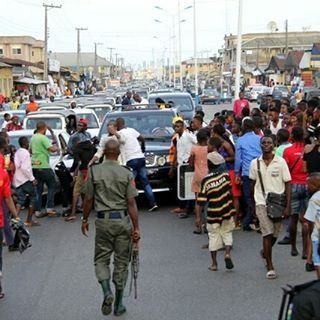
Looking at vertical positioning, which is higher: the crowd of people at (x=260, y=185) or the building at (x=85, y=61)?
the building at (x=85, y=61)

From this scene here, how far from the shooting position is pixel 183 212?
42.3ft

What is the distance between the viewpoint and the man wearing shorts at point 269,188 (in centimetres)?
847

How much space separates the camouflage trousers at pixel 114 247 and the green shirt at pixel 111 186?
16 centimetres

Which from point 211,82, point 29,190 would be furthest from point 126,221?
point 211,82

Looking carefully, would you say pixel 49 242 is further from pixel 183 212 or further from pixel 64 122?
pixel 64 122

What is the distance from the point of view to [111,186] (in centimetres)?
707

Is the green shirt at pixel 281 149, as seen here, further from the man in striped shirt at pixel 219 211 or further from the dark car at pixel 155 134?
the dark car at pixel 155 134

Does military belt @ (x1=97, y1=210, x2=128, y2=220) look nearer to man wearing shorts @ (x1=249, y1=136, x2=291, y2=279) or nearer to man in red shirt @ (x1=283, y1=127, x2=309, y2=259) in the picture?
man wearing shorts @ (x1=249, y1=136, x2=291, y2=279)

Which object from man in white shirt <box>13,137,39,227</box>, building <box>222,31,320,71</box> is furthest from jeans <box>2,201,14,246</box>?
building <box>222,31,320,71</box>

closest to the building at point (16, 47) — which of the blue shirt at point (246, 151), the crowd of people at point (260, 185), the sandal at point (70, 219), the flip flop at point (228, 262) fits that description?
the sandal at point (70, 219)

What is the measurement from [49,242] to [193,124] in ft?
10.9

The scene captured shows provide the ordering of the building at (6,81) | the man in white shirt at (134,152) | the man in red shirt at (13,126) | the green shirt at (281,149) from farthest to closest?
the building at (6,81), the man in red shirt at (13,126), the man in white shirt at (134,152), the green shirt at (281,149)

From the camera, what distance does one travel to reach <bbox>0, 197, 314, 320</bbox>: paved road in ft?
24.2

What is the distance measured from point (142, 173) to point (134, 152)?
46 cm
